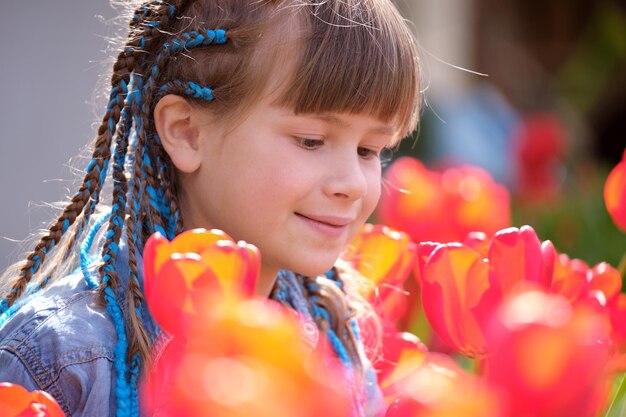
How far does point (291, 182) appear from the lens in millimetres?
1286

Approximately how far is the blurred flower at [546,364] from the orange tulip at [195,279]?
7.3 inches

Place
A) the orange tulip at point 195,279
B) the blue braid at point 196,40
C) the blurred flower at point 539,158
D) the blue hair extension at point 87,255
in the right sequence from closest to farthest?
1. the orange tulip at point 195,279
2. the blue hair extension at point 87,255
3. the blue braid at point 196,40
4. the blurred flower at point 539,158

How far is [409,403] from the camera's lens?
59 cm

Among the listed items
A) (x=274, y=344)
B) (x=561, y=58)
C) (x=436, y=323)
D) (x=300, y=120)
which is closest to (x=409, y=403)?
(x=274, y=344)

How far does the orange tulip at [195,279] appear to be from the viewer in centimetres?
66

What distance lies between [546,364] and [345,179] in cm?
80

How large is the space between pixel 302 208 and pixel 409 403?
0.74 meters

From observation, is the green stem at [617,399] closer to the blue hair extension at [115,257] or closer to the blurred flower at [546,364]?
the blurred flower at [546,364]

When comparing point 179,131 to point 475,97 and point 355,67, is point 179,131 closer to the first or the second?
point 355,67

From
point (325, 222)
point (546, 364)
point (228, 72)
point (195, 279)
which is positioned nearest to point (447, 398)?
point (546, 364)

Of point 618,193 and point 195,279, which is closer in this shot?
point 195,279

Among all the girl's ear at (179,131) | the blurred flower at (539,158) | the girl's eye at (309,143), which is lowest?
the blurred flower at (539,158)

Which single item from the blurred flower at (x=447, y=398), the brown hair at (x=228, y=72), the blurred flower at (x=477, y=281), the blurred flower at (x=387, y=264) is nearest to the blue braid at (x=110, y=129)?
the brown hair at (x=228, y=72)

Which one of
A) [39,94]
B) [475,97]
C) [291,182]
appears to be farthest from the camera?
[475,97]
